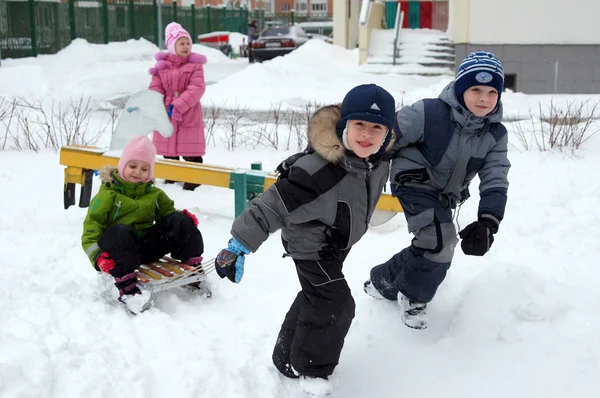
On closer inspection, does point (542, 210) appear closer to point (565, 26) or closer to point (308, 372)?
point (308, 372)

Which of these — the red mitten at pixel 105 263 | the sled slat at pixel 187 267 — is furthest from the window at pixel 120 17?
the red mitten at pixel 105 263

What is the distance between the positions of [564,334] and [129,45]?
81.4 ft

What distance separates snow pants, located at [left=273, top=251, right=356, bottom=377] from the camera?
2924 millimetres

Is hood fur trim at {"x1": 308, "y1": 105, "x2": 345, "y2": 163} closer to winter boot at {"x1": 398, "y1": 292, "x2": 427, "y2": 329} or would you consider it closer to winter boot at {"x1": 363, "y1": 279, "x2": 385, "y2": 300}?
winter boot at {"x1": 398, "y1": 292, "x2": 427, "y2": 329}

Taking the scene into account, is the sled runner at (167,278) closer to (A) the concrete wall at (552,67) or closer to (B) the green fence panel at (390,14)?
(A) the concrete wall at (552,67)

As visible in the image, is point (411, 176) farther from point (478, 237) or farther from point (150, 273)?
point (150, 273)

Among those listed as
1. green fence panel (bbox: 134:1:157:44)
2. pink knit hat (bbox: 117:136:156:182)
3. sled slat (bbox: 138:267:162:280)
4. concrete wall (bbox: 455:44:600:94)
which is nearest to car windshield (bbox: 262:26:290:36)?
green fence panel (bbox: 134:1:157:44)

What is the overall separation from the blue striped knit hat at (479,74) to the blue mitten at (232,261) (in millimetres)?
1337

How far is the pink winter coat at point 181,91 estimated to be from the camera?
639cm

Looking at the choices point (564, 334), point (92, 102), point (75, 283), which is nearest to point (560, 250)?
point (564, 334)

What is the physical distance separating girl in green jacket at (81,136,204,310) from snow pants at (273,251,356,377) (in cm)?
119

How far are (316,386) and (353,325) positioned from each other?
756mm

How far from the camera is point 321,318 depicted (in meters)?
2.94

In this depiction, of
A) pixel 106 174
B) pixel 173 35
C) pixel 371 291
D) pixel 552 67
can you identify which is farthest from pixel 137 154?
pixel 552 67
